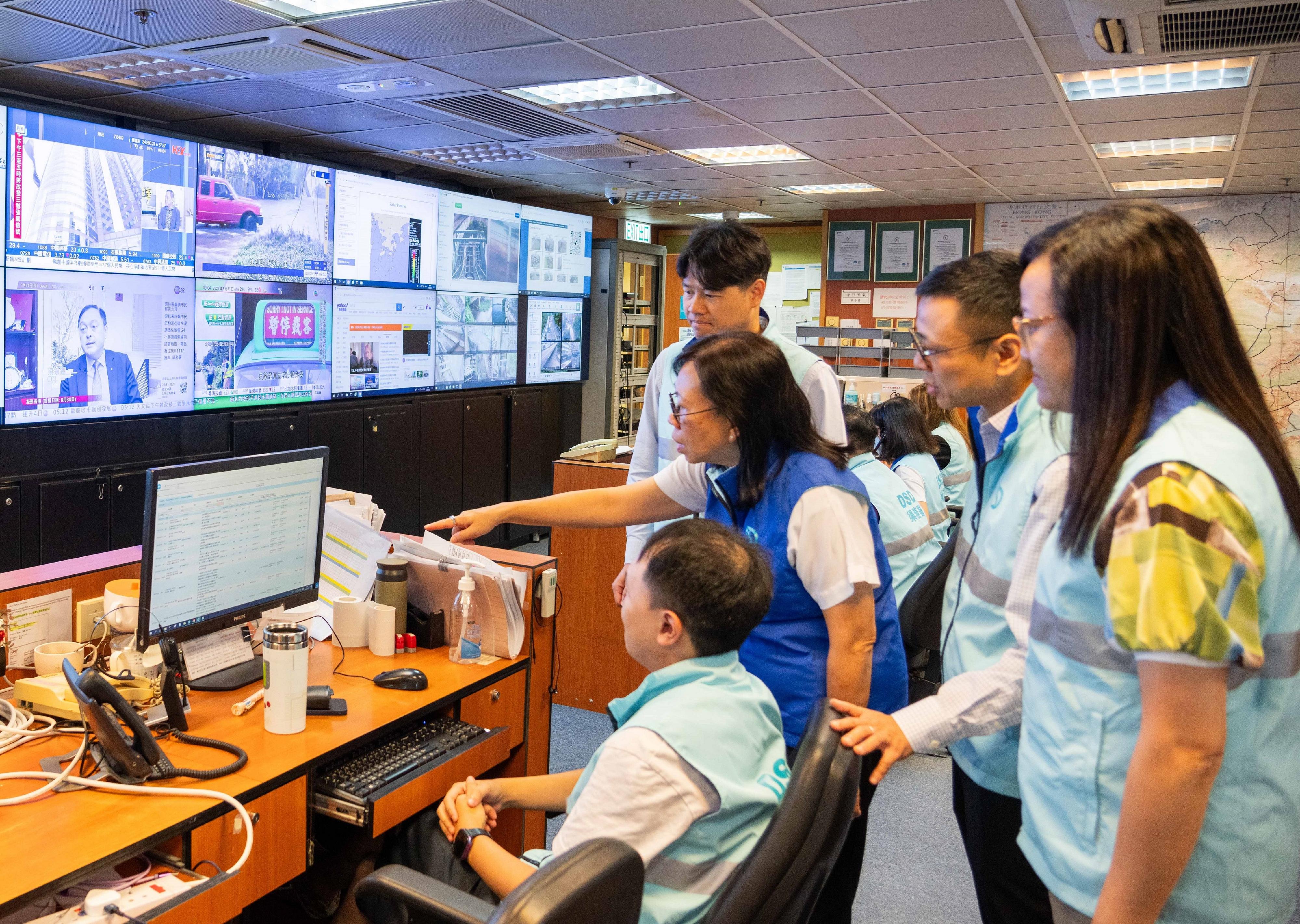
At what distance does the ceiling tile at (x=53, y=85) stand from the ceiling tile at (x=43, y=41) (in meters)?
0.23

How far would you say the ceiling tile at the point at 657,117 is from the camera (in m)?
4.68

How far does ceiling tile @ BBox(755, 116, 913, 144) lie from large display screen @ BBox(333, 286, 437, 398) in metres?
2.40

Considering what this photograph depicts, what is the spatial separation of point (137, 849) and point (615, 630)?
7.94 feet

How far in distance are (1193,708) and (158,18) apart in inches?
151

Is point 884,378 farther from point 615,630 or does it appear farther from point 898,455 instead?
point 615,630

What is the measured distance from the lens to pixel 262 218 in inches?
198

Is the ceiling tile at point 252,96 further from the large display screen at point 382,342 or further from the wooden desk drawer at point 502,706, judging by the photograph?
the wooden desk drawer at point 502,706

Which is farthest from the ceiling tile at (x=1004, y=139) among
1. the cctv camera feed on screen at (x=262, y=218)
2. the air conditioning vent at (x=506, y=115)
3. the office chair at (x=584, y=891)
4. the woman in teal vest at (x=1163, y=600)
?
the office chair at (x=584, y=891)

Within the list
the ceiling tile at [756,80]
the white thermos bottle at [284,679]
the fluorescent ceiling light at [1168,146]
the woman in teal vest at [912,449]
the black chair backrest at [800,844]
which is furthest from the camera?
the fluorescent ceiling light at [1168,146]

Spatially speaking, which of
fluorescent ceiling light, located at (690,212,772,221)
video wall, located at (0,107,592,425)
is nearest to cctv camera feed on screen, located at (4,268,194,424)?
video wall, located at (0,107,592,425)

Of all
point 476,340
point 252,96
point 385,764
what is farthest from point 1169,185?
point 385,764

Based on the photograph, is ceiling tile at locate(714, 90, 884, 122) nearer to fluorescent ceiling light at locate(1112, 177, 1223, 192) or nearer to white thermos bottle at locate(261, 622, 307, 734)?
fluorescent ceiling light at locate(1112, 177, 1223, 192)

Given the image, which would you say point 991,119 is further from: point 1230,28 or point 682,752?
point 682,752

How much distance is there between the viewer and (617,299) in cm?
801
